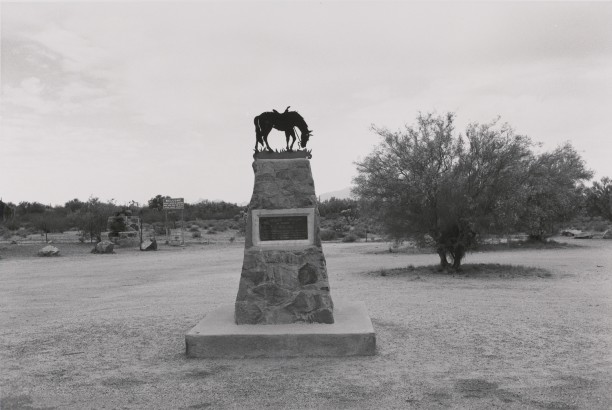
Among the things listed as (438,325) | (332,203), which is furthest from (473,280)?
(332,203)

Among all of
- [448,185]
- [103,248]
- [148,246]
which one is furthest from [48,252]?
[448,185]

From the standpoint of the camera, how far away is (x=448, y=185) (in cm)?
1491

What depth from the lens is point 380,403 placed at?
470 centimetres

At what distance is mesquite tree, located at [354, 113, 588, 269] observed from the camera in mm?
14906

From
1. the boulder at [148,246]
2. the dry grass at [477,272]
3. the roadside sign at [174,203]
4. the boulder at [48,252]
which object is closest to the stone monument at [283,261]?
the dry grass at [477,272]

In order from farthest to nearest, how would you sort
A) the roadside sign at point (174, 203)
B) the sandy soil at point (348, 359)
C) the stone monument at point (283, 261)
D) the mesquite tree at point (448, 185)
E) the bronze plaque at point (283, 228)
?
the roadside sign at point (174, 203), the mesquite tree at point (448, 185), the bronze plaque at point (283, 228), the stone monument at point (283, 261), the sandy soil at point (348, 359)

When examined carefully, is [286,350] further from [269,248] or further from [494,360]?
[494,360]

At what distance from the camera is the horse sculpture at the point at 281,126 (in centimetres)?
730

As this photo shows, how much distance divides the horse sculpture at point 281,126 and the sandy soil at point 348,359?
2.76 meters

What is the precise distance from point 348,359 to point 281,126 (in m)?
3.10

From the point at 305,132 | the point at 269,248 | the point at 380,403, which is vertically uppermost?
the point at 305,132

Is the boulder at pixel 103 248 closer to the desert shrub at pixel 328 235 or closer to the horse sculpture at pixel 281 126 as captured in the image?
the desert shrub at pixel 328 235

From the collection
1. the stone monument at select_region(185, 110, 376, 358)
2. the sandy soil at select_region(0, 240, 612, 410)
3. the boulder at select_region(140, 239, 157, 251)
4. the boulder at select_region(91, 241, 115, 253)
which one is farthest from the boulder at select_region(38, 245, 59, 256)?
the stone monument at select_region(185, 110, 376, 358)

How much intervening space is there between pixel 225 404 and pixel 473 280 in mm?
10545
